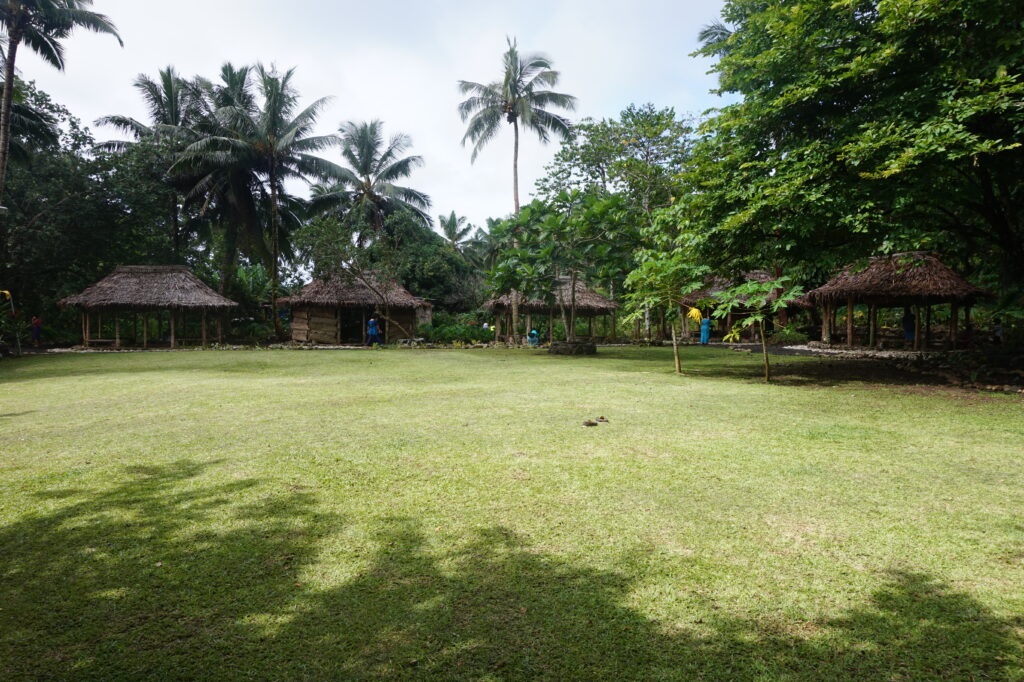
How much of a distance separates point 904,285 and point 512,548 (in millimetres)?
18129

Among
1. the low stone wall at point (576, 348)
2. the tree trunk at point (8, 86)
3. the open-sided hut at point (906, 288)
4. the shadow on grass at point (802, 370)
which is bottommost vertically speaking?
the shadow on grass at point (802, 370)

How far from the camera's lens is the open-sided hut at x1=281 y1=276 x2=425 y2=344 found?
84.1 ft

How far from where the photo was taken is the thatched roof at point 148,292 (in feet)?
73.0

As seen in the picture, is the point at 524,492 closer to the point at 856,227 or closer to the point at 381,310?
the point at 856,227

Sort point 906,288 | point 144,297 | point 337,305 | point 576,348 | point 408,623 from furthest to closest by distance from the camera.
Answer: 1. point 337,305
2. point 144,297
3. point 576,348
4. point 906,288
5. point 408,623

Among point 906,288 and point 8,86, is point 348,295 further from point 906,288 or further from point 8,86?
point 906,288

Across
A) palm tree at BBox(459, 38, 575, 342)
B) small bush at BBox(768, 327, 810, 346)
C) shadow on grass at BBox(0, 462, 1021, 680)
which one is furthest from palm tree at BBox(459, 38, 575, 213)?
shadow on grass at BBox(0, 462, 1021, 680)

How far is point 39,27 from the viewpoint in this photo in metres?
17.8

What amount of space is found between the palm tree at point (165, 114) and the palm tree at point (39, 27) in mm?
8497

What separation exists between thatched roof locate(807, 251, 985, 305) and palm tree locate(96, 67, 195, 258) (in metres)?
28.9

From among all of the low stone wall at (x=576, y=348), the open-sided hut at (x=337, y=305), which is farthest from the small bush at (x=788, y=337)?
the open-sided hut at (x=337, y=305)

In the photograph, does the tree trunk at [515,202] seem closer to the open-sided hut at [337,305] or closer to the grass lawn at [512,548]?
the open-sided hut at [337,305]

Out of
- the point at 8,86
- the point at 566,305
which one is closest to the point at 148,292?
the point at 8,86

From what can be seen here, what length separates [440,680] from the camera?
6.57ft
